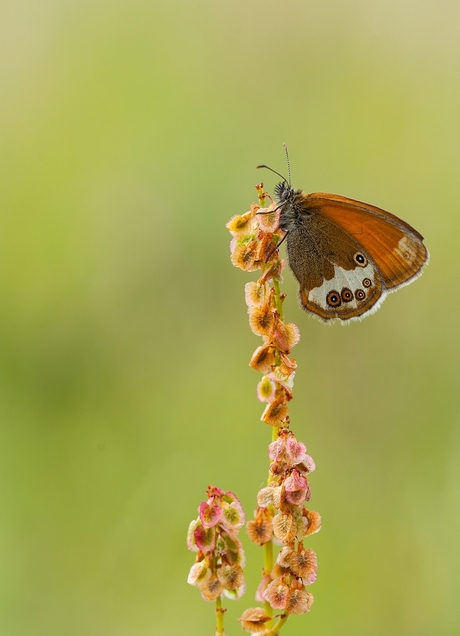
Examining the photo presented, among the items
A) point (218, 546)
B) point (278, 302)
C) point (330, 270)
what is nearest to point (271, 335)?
point (278, 302)

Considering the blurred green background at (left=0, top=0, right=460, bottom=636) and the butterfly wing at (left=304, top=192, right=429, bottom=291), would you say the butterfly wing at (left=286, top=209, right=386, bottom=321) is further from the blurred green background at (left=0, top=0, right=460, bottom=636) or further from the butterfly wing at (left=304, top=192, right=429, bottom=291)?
the blurred green background at (left=0, top=0, right=460, bottom=636)

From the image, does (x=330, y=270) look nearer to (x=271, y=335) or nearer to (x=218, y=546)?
(x=271, y=335)

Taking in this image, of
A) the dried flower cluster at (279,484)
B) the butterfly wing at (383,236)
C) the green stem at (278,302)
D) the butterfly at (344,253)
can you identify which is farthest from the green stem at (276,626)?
the butterfly wing at (383,236)

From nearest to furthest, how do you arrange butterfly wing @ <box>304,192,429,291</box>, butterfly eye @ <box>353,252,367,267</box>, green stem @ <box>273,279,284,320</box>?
green stem @ <box>273,279,284,320</box> < butterfly wing @ <box>304,192,429,291</box> < butterfly eye @ <box>353,252,367,267</box>

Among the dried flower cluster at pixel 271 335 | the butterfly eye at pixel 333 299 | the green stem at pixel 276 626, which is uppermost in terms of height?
the butterfly eye at pixel 333 299

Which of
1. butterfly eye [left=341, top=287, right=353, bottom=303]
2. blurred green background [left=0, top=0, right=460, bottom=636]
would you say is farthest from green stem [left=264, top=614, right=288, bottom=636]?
blurred green background [left=0, top=0, right=460, bottom=636]

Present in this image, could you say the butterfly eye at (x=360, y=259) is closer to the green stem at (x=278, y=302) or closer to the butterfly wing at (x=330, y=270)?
the butterfly wing at (x=330, y=270)

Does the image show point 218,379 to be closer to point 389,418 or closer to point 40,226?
A: point 389,418

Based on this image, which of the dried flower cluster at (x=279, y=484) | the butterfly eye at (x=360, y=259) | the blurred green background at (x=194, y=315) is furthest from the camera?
the blurred green background at (x=194, y=315)
